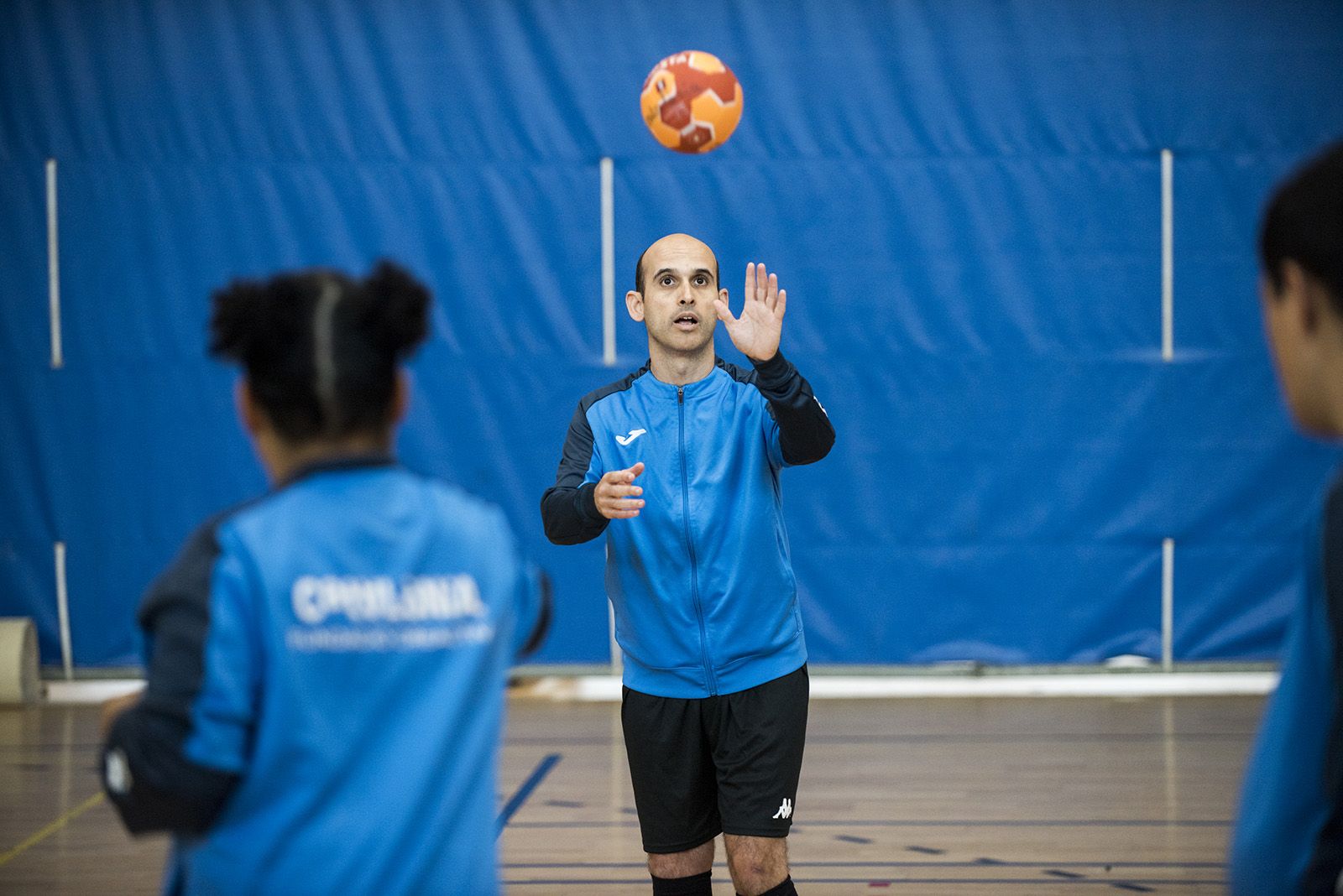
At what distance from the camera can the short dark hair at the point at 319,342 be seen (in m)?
1.61

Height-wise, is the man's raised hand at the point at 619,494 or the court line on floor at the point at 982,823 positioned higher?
the man's raised hand at the point at 619,494

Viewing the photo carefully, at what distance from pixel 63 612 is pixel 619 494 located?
5710mm

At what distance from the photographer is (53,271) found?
7.75 metres

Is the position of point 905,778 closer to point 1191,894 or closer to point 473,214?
point 1191,894

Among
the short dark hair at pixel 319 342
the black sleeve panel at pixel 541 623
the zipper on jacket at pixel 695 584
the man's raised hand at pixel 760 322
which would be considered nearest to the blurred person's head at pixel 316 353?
the short dark hair at pixel 319 342

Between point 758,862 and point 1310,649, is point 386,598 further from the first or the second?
point 758,862

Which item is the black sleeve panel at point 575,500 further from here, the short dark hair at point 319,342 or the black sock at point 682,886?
the short dark hair at point 319,342

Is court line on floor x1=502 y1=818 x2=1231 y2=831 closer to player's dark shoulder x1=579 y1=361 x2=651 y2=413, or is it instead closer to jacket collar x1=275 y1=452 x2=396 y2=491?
player's dark shoulder x1=579 y1=361 x2=651 y2=413

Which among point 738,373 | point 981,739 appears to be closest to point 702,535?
point 738,373

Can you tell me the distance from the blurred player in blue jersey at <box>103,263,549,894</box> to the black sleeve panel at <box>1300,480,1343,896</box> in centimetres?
90

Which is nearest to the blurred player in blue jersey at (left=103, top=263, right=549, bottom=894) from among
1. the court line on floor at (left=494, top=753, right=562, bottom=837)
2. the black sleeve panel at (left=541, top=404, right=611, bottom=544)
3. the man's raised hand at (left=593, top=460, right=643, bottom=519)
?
the man's raised hand at (left=593, top=460, right=643, bottom=519)

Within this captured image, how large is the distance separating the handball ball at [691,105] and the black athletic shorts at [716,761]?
98.6 inches

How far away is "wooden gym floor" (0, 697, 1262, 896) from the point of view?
4672 mm

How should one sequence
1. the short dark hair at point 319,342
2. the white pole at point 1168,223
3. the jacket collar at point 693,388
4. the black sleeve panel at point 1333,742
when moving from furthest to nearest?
1. the white pole at point 1168,223
2. the jacket collar at point 693,388
3. the short dark hair at point 319,342
4. the black sleeve panel at point 1333,742
